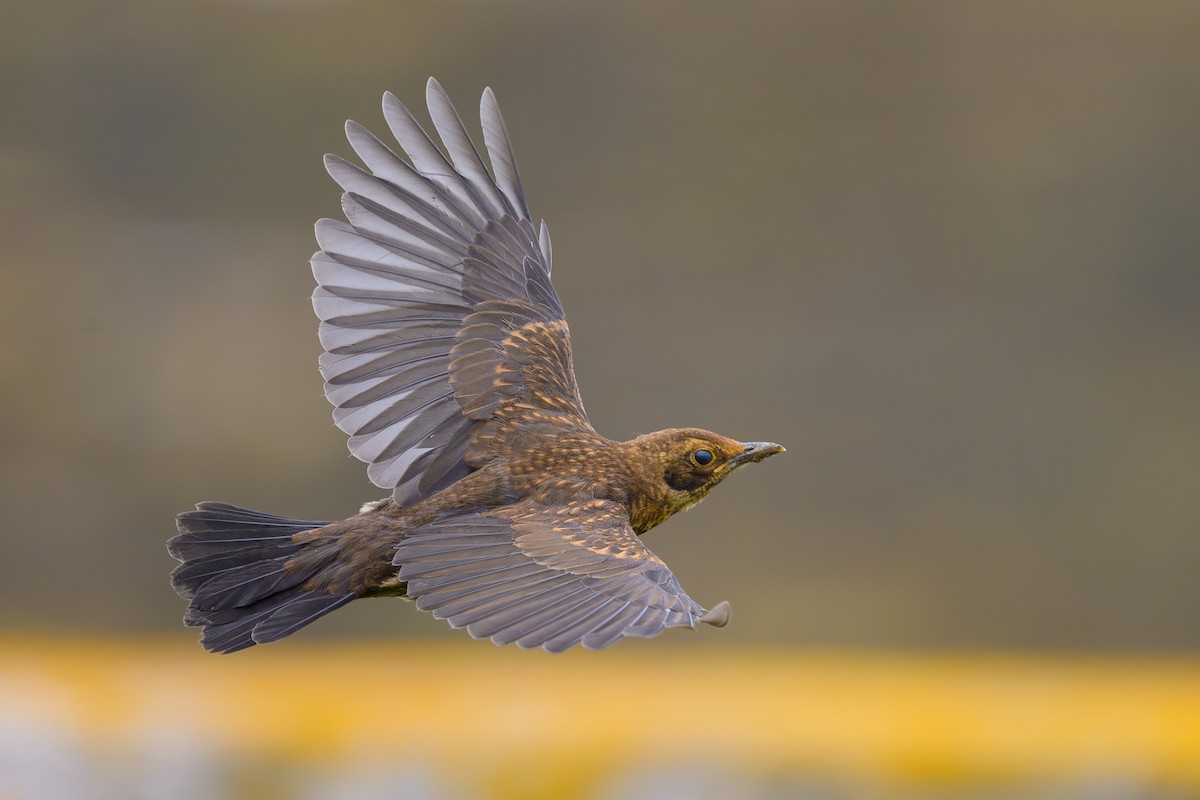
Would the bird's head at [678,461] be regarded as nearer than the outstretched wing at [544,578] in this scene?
No

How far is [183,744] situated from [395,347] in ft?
15.1

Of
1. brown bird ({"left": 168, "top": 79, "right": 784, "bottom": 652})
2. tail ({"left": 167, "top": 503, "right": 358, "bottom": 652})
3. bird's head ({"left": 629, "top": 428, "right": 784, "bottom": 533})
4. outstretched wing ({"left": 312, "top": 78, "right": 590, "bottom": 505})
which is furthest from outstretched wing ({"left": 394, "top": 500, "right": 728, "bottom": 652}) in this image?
outstretched wing ({"left": 312, "top": 78, "right": 590, "bottom": 505})

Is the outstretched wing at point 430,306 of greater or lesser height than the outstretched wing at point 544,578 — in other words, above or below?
above

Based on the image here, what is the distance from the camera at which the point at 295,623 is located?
3.79 m

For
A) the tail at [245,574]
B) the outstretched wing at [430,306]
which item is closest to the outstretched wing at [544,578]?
the tail at [245,574]

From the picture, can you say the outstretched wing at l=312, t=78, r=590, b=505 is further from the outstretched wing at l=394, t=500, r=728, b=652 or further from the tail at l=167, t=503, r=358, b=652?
the outstretched wing at l=394, t=500, r=728, b=652

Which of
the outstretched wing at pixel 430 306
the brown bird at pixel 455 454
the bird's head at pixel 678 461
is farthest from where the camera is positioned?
the outstretched wing at pixel 430 306

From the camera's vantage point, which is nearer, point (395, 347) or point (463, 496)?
point (463, 496)

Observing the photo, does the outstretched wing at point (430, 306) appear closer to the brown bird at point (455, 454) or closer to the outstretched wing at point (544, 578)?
the brown bird at point (455, 454)

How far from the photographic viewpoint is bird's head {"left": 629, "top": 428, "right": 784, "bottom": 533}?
4.22 m

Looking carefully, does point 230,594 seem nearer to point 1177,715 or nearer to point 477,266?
point 477,266

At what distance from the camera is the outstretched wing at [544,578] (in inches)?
129

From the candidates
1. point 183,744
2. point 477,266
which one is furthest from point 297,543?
point 183,744

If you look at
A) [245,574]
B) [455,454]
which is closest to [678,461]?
[455,454]
